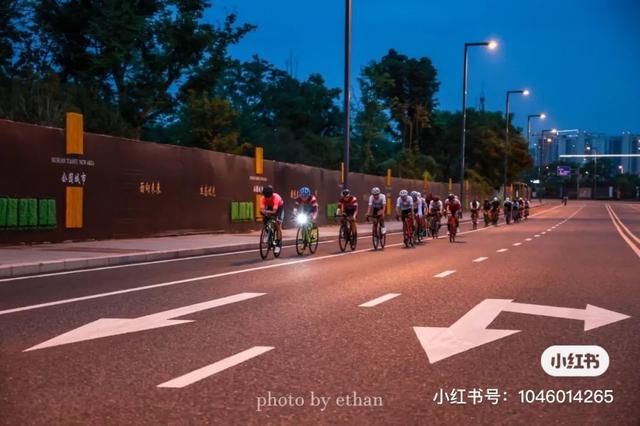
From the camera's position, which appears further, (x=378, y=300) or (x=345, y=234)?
(x=345, y=234)

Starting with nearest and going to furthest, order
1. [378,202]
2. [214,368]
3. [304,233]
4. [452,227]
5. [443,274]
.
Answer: [214,368] → [443,274] → [304,233] → [378,202] → [452,227]

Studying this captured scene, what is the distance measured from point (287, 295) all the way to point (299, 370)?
4767mm

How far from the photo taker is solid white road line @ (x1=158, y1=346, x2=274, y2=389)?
5.52 meters

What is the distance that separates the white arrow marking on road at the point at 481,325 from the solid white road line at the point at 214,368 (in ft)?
4.83

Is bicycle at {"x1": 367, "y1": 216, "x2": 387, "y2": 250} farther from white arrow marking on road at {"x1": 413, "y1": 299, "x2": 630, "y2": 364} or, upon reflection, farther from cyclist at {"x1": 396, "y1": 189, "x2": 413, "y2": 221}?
white arrow marking on road at {"x1": 413, "y1": 299, "x2": 630, "y2": 364}

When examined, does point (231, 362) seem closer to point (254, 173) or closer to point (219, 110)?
point (254, 173)

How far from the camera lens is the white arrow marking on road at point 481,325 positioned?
6.98 metres

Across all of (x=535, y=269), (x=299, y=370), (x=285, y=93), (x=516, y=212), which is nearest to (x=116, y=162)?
(x=535, y=269)

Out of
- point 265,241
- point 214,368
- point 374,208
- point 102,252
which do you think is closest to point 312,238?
point 265,241

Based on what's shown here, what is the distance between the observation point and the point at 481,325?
8227 mm

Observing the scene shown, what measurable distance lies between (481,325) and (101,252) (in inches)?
437

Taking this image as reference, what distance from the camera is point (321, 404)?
500 centimetres

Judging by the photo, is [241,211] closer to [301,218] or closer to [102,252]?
[301,218]

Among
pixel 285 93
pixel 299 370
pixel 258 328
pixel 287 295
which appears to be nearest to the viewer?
pixel 299 370
